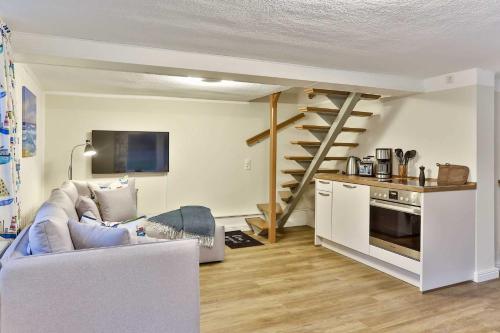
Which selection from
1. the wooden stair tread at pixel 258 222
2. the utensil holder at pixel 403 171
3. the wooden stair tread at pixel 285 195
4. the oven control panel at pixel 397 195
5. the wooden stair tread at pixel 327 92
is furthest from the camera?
the wooden stair tread at pixel 285 195

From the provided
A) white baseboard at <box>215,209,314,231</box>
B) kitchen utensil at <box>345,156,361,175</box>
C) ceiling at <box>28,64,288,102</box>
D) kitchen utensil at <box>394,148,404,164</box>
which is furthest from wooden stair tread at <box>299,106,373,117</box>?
white baseboard at <box>215,209,314,231</box>

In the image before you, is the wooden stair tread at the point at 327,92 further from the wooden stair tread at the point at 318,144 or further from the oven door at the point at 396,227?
the oven door at the point at 396,227

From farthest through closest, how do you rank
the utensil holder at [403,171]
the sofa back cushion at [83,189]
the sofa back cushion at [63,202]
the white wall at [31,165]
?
the sofa back cushion at [83,189]
the utensil holder at [403,171]
the white wall at [31,165]
the sofa back cushion at [63,202]

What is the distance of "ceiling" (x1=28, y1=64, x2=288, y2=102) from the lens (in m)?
3.64

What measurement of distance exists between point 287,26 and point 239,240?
3.46m

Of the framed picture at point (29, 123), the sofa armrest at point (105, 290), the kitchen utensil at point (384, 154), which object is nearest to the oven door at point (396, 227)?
the kitchen utensil at point (384, 154)

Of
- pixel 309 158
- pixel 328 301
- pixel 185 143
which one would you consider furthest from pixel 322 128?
pixel 328 301

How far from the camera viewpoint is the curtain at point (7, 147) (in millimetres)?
2078

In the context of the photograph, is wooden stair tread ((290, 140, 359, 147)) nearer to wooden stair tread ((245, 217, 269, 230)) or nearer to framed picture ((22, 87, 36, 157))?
wooden stair tread ((245, 217, 269, 230))

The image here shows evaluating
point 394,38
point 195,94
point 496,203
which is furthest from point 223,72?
point 496,203

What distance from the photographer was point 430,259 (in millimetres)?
3223

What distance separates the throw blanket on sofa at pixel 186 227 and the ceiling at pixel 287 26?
6.50ft

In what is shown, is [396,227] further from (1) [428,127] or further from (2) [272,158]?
(2) [272,158]

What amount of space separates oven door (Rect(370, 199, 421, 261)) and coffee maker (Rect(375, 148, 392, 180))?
1.98ft
